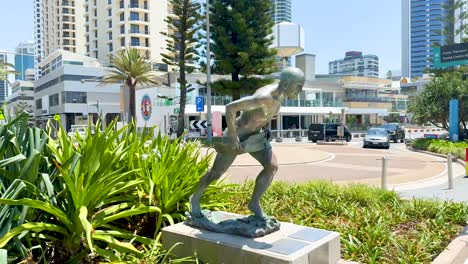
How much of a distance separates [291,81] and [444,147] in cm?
2093

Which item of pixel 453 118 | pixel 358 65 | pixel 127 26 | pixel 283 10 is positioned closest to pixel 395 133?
pixel 453 118

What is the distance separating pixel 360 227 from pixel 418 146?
23104 millimetres

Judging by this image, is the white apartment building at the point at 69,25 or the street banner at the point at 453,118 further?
the white apartment building at the point at 69,25

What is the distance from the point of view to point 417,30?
8912 centimetres

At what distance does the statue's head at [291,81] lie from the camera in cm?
375

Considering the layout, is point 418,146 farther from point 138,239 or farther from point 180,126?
point 138,239

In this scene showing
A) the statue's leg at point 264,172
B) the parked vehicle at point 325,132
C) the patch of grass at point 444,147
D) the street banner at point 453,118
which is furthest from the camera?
the parked vehicle at point 325,132

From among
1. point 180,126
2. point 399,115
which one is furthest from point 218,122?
point 399,115

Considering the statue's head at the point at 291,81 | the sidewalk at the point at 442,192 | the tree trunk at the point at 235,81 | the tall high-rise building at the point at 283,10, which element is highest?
the tall high-rise building at the point at 283,10

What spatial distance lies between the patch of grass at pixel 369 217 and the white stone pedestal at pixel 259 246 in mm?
579

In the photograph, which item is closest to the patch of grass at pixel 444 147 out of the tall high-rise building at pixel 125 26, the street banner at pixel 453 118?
the street banner at pixel 453 118

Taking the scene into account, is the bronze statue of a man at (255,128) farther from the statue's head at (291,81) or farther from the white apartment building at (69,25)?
the white apartment building at (69,25)

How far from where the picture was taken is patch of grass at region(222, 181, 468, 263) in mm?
4492

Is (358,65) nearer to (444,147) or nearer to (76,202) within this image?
(444,147)
